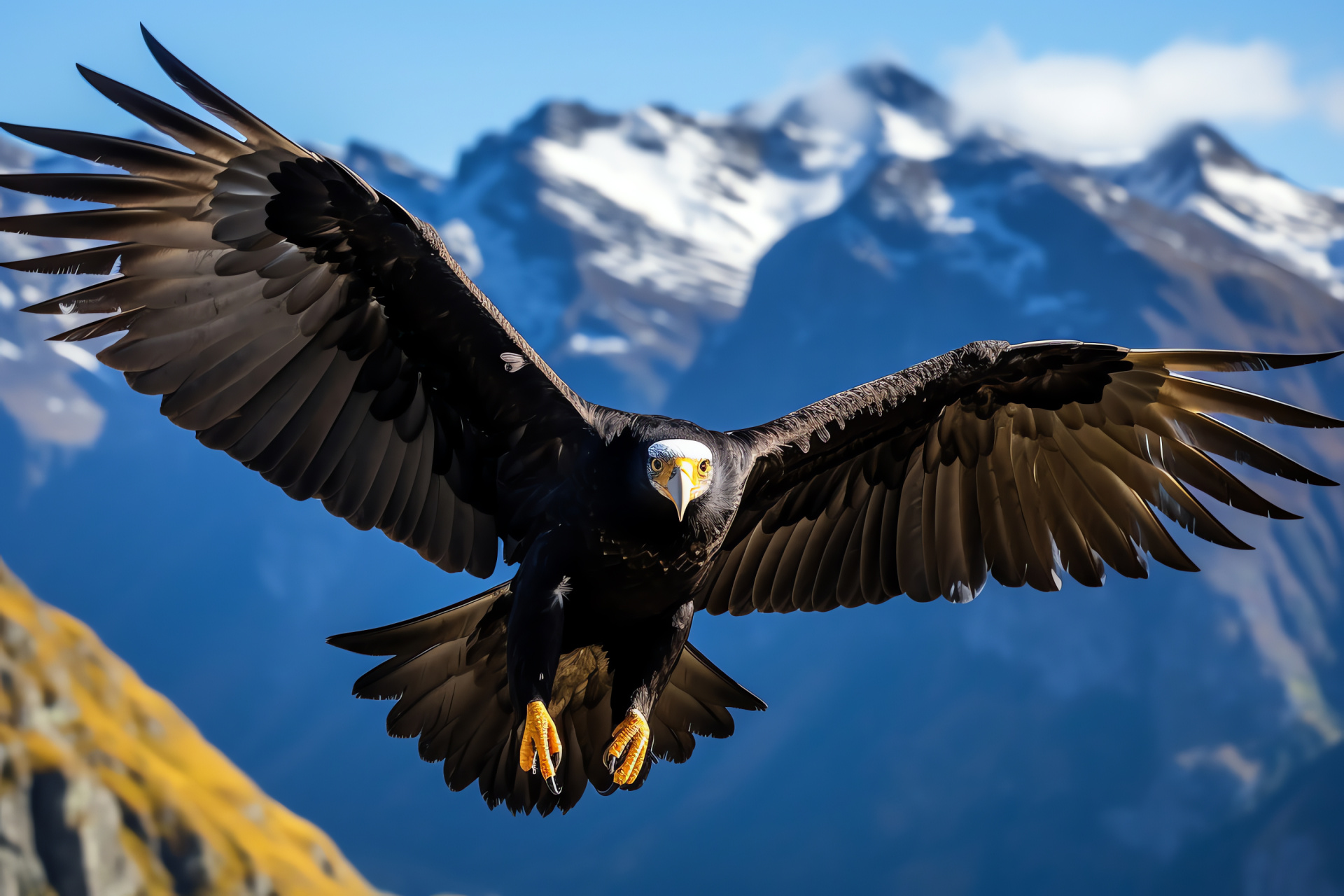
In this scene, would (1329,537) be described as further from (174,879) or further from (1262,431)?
(174,879)

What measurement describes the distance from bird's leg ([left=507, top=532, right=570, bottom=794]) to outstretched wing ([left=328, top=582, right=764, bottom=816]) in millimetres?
639

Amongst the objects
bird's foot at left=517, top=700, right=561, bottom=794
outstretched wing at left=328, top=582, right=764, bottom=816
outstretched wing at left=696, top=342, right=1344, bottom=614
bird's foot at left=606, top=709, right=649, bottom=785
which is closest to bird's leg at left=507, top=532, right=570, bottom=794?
bird's foot at left=517, top=700, right=561, bottom=794

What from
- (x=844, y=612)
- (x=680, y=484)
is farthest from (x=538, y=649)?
(x=844, y=612)

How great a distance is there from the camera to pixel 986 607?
77.2m

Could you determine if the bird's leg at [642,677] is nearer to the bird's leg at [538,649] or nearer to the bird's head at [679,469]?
the bird's leg at [538,649]

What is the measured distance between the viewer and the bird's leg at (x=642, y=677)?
4996mm

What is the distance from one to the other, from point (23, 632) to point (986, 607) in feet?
188

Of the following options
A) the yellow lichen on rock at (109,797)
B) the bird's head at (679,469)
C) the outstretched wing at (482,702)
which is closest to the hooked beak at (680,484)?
the bird's head at (679,469)

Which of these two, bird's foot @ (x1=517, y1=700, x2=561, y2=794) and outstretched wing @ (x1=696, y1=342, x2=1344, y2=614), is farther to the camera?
outstretched wing @ (x1=696, y1=342, x2=1344, y2=614)

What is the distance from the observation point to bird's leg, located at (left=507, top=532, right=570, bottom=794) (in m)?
4.59

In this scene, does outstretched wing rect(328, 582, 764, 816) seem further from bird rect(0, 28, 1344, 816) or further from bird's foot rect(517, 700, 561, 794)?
bird's foot rect(517, 700, 561, 794)

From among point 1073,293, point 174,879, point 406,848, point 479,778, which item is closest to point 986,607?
point 1073,293

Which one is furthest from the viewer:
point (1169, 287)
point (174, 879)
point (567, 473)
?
point (1169, 287)

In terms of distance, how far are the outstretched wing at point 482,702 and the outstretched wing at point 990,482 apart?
776mm
